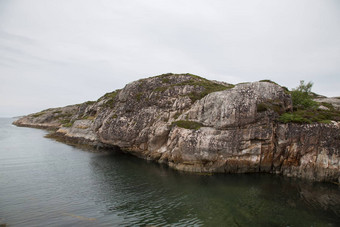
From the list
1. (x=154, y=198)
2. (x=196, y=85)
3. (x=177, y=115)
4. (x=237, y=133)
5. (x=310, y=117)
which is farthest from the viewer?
(x=196, y=85)

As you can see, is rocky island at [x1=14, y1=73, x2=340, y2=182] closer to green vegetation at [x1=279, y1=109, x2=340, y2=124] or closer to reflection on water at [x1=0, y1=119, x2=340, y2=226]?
→ green vegetation at [x1=279, y1=109, x2=340, y2=124]

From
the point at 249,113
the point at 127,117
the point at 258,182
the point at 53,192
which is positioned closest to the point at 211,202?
the point at 258,182

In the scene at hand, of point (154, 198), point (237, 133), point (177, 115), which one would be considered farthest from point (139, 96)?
point (154, 198)

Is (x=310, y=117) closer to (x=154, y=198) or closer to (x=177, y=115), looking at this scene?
(x=177, y=115)

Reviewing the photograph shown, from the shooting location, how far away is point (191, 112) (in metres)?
42.1

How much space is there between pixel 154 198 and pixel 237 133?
17978 millimetres

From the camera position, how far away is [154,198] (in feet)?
83.3

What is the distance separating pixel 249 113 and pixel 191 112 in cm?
1141

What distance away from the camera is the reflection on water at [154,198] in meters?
20.1

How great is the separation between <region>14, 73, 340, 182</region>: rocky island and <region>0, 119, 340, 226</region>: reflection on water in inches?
105

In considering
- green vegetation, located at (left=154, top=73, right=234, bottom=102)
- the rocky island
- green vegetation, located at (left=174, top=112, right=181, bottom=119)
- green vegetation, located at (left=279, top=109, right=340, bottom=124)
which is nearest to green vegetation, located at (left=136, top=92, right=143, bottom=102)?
green vegetation, located at (left=154, top=73, right=234, bottom=102)

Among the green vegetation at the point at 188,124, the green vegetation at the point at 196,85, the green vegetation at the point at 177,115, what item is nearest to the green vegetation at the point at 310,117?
the green vegetation at the point at 188,124

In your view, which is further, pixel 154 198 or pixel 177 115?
pixel 177 115

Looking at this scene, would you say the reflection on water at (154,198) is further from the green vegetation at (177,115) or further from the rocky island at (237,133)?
the green vegetation at (177,115)
